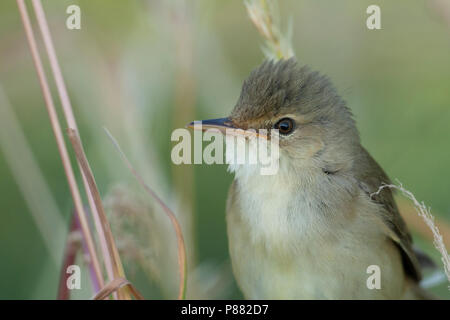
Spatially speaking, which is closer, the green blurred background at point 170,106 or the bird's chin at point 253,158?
the bird's chin at point 253,158

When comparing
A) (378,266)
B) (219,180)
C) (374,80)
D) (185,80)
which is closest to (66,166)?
(185,80)

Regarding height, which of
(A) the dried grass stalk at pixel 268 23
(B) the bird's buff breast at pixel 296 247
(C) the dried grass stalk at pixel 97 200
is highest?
(A) the dried grass stalk at pixel 268 23

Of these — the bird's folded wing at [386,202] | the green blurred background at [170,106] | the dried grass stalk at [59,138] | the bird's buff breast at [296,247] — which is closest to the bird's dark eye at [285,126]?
the bird's buff breast at [296,247]

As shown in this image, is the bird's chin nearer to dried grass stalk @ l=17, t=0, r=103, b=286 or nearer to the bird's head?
the bird's head

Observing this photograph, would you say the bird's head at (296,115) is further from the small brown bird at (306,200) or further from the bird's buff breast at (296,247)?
the bird's buff breast at (296,247)

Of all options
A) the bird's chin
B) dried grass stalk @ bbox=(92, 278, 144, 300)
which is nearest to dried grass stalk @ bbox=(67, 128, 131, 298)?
dried grass stalk @ bbox=(92, 278, 144, 300)

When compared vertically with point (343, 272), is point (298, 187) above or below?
above

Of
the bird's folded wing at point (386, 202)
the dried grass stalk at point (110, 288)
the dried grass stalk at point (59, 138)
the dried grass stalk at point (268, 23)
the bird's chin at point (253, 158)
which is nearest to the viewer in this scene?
the dried grass stalk at point (110, 288)

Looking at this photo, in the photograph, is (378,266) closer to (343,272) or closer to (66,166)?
(343,272)
